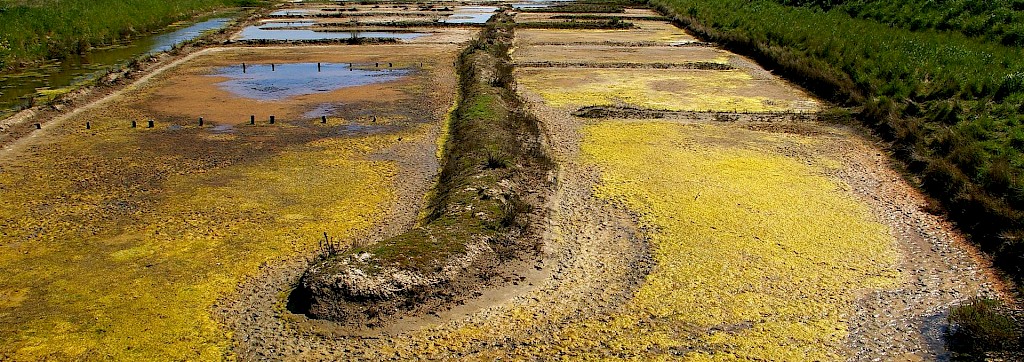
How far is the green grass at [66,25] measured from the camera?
1966cm

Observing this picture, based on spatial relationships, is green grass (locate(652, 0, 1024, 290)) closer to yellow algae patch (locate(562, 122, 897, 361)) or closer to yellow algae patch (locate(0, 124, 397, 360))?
yellow algae patch (locate(562, 122, 897, 361))

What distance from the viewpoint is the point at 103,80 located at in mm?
16516

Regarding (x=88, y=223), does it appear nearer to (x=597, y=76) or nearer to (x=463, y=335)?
(x=463, y=335)

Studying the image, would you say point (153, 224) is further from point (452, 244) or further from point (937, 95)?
point (937, 95)

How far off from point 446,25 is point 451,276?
24964 mm

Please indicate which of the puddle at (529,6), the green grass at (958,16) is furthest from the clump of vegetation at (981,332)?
the puddle at (529,6)

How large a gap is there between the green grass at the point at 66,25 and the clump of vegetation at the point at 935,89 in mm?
18250

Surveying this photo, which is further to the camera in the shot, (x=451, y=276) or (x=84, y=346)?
(x=451, y=276)

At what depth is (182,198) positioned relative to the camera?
898 cm

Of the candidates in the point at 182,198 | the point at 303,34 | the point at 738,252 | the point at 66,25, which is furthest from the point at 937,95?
the point at 66,25

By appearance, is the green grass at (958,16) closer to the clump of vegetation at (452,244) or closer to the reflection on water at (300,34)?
the clump of vegetation at (452,244)

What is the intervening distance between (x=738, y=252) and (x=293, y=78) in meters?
12.5

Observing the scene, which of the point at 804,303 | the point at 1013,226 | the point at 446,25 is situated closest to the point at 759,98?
the point at 1013,226

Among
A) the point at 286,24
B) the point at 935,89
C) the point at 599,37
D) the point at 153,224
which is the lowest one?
the point at 153,224
